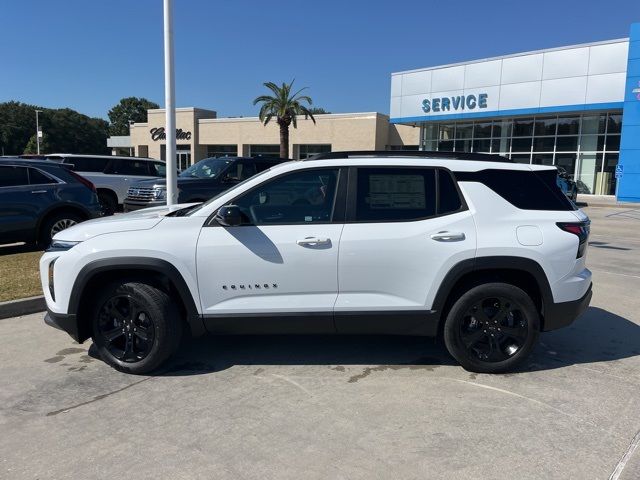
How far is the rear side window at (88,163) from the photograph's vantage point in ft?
47.2

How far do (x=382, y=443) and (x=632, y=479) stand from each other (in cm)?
141

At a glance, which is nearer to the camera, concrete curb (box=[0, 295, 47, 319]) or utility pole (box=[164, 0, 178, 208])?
concrete curb (box=[0, 295, 47, 319])

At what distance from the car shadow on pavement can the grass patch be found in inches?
98.4

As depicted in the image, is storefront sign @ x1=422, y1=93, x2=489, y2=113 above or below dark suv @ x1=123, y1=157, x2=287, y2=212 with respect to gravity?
above

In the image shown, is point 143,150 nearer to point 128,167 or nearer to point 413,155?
point 128,167

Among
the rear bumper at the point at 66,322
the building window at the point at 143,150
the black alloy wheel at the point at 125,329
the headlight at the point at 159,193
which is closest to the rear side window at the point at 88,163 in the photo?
the headlight at the point at 159,193

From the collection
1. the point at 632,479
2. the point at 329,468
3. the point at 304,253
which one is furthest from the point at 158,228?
the point at 632,479

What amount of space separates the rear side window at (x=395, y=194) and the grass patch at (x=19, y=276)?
4272mm

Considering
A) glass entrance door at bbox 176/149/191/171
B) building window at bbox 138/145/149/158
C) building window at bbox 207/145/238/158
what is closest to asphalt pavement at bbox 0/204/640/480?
building window at bbox 207/145/238/158

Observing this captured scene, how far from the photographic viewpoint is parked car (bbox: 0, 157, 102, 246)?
28.1ft

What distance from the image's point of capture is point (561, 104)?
96.3 feet

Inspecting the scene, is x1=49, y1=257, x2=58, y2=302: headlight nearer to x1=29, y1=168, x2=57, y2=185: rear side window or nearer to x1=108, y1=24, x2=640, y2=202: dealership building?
x1=29, y1=168, x2=57, y2=185: rear side window

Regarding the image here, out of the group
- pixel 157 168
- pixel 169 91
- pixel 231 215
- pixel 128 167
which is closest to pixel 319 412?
pixel 231 215

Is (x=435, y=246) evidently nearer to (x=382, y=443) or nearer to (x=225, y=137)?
(x=382, y=443)
